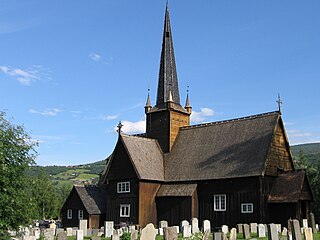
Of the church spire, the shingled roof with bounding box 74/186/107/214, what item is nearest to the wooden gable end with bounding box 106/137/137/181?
the shingled roof with bounding box 74/186/107/214

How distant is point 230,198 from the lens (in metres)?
37.6

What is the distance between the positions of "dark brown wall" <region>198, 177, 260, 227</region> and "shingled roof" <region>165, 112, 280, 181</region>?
2.43 feet

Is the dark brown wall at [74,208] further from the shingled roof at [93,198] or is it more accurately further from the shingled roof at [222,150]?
the shingled roof at [222,150]

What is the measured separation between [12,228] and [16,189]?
1.98 meters

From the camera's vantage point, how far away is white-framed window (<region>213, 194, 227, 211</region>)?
125 ft

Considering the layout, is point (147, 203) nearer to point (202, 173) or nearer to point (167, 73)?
point (202, 173)

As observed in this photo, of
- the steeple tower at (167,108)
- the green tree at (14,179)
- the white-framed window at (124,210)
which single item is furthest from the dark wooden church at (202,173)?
the green tree at (14,179)

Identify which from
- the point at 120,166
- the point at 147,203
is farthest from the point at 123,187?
the point at 147,203

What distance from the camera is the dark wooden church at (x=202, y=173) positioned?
36094 mm

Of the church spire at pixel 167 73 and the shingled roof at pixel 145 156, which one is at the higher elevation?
the church spire at pixel 167 73

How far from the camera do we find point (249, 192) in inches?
1435

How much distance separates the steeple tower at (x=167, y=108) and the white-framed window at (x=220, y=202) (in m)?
8.45

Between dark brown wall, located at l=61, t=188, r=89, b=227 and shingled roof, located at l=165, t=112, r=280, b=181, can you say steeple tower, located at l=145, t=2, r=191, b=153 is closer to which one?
shingled roof, located at l=165, t=112, r=280, b=181

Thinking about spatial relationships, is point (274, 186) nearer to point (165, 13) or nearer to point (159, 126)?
point (159, 126)
